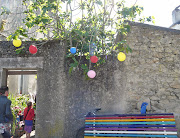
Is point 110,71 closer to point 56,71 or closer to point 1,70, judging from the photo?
point 56,71

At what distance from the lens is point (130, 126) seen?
3.72 metres

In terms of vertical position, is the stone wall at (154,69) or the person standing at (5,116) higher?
the stone wall at (154,69)

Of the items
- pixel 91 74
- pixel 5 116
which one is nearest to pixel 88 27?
pixel 91 74

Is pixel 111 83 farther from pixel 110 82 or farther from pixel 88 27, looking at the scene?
pixel 88 27

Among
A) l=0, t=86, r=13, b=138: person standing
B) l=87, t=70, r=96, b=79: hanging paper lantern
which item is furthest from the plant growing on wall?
l=0, t=86, r=13, b=138: person standing

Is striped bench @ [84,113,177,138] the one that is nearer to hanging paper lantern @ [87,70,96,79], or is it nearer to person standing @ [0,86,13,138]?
hanging paper lantern @ [87,70,96,79]

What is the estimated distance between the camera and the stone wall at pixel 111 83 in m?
4.73

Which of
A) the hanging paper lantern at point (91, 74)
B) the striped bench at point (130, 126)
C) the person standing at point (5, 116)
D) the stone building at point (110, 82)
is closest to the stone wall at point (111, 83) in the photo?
the stone building at point (110, 82)

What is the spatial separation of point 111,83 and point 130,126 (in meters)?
1.43

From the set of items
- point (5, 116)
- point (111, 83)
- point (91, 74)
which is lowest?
point (5, 116)

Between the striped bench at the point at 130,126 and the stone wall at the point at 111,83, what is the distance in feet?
2.67

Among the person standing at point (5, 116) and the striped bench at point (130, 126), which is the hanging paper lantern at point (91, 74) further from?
the person standing at point (5, 116)

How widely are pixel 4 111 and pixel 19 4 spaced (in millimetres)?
8417

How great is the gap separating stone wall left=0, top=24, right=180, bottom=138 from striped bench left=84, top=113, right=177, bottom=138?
0.81 metres
